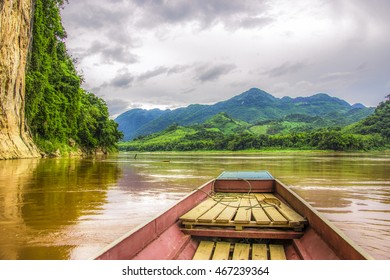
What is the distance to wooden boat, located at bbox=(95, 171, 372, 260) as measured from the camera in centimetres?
391

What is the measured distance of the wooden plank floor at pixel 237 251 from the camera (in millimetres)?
4574

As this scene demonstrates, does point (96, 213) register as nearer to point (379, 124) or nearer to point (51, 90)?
point (51, 90)

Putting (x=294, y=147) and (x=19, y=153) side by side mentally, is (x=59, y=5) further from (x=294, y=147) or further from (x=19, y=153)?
(x=294, y=147)

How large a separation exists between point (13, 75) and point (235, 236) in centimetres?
3188

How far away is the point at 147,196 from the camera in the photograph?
36.7 ft

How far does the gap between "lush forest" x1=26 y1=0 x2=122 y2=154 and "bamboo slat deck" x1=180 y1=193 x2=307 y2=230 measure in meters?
34.5

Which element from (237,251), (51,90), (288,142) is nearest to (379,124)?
(288,142)

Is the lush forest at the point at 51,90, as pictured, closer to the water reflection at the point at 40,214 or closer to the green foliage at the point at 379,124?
the water reflection at the point at 40,214

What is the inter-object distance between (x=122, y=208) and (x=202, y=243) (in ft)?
14.0

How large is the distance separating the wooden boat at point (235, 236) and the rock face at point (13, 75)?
28262 millimetres

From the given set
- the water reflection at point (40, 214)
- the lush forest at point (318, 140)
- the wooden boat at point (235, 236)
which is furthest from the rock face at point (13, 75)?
the lush forest at point (318, 140)

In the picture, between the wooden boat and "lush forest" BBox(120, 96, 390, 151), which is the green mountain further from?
the wooden boat

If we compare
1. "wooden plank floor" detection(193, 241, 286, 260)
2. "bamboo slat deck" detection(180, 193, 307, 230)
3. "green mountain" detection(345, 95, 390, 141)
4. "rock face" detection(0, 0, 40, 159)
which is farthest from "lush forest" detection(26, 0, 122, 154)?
"green mountain" detection(345, 95, 390, 141)

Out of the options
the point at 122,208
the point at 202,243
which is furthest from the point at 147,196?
the point at 202,243
